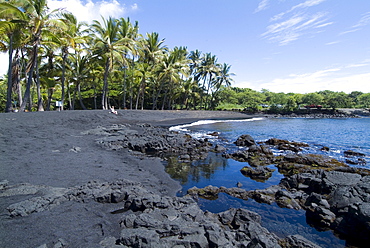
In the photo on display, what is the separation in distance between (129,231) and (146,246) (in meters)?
0.61

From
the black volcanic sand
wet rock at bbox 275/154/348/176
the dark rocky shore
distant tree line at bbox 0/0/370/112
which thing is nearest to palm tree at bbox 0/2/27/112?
distant tree line at bbox 0/0/370/112

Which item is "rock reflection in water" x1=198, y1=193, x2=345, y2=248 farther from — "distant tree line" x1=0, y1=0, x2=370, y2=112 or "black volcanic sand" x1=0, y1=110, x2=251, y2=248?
"distant tree line" x1=0, y1=0, x2=370, y2=112

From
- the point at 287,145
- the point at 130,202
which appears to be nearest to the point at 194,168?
the point at 130,202

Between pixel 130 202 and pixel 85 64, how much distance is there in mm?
30319

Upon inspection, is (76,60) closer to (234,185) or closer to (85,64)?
(85,64)

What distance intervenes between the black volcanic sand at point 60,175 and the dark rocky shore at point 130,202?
0.07ft

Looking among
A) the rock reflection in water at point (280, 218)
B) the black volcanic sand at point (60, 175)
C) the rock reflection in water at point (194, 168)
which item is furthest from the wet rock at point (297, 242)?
the rock reflection in water at point (194, 168)

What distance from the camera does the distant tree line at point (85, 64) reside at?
61.2 ft

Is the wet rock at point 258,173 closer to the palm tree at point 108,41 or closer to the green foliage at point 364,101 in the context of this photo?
the palm tree at point 108,41

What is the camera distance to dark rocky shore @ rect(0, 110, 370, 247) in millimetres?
4047

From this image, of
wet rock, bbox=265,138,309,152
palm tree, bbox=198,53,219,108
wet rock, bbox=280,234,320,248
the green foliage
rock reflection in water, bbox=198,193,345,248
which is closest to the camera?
wet rock, bbox=280,234,320,248

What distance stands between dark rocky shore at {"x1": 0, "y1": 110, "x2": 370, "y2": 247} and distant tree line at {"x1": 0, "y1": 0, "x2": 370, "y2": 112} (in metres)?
12.9

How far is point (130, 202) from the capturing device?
5.44 m

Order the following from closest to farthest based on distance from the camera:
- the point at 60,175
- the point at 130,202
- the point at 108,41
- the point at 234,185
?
1. the point at 130,202
2. the point at 60,175
3. the point at 234,185
4. the point at 108,41
